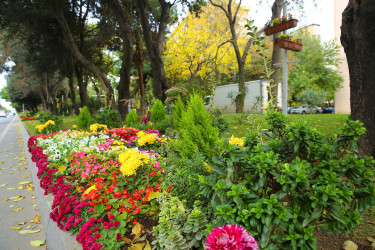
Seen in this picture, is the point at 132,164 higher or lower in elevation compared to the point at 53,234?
higher

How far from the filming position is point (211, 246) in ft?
4.06

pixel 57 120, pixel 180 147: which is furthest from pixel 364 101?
pixel 57 120

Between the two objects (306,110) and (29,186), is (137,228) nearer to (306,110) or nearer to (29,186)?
(29,186)

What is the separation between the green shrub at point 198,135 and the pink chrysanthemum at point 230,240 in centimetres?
145

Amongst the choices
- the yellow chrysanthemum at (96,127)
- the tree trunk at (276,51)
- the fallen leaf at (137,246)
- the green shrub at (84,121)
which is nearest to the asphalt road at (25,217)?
the fallen leaf at (137,246)

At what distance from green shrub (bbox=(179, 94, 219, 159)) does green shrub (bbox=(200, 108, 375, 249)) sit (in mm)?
1048

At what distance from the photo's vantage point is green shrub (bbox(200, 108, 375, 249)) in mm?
1339

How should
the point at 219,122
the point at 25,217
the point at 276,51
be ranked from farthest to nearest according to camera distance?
the point at 276,51 < the point at 219,122 < the point at 25,217

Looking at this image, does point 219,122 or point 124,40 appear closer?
point 219,122

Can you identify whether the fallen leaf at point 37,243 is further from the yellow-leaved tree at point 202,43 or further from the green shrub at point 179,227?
the yellow-leaved tree at point 202,43

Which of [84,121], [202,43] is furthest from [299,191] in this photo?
[202,43]

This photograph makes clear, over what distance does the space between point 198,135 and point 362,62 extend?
2.63 metres

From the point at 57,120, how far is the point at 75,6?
10.8 meters

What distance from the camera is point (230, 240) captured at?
123cm
